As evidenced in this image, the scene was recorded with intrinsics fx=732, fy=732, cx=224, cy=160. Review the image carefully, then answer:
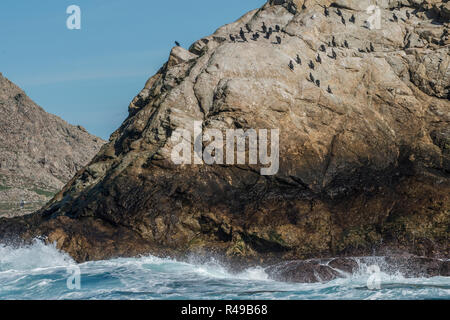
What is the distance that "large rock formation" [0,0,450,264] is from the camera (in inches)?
1280

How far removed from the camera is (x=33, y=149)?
10844 cm

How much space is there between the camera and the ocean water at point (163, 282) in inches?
1018

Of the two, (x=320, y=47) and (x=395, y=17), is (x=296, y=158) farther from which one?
(x=395, y=17)

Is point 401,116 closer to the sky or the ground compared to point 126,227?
closer to the sky

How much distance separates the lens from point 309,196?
33.7 meters

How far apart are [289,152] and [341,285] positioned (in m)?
9.27

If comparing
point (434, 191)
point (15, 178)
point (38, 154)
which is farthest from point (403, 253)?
point (38, 154)

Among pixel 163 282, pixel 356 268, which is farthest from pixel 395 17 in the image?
pixel 163 282

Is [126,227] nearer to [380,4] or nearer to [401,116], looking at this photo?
[401,116]

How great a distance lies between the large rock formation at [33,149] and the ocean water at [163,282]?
60772 mm

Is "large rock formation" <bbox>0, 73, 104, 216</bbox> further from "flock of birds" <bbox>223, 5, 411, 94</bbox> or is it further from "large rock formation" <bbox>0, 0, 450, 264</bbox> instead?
"large rock formation" <bbox>0, 0, 450, 264</bbox>

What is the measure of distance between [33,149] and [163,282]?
8411cm

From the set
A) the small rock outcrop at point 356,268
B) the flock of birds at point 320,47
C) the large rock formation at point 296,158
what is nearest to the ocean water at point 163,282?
the small rock outcrop at point 356,268

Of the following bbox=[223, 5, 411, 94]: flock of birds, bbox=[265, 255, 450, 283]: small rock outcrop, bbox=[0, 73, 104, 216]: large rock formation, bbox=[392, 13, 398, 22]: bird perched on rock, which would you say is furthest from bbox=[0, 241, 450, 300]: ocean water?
bbox=[0, 73, 104, 216]: large rock formation
